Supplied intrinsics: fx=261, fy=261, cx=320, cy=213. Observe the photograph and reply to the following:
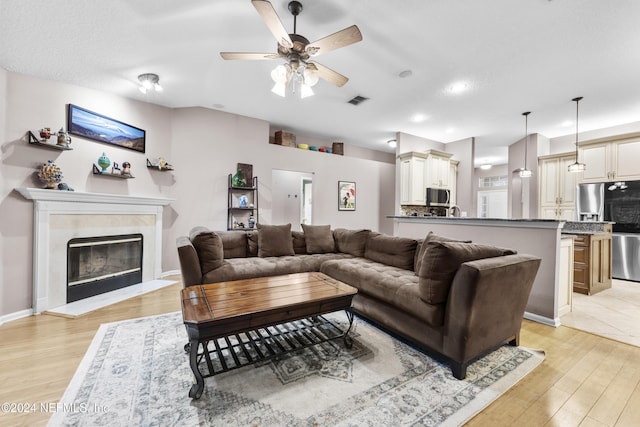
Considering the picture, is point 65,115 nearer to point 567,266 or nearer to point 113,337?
point 113,337

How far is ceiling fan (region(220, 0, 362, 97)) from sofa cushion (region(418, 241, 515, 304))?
65.8 inches

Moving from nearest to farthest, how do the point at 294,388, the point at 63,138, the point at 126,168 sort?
the point at 294,388, the point at 63,138, the point at 126,168

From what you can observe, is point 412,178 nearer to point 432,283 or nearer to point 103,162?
point 432,283

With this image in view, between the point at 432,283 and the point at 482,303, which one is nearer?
the point at 482,303

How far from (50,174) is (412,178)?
18.5 ft

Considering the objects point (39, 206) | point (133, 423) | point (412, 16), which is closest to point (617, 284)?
point (412, 16)

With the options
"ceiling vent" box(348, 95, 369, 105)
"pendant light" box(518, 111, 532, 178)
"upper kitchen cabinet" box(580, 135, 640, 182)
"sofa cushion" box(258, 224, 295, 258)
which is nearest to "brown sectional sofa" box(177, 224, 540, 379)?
"sofa cushion" box(258, 224, 295, 258)

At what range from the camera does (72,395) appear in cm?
155

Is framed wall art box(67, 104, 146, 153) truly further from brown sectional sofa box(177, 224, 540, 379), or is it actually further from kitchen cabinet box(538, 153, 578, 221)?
kitchen cabinet box(538, 153, 578, 221)

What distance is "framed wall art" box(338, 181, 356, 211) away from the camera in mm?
6004

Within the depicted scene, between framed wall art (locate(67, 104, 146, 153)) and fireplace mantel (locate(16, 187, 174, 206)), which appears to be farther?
framed wall art (locate(67, 104, 146, 153))

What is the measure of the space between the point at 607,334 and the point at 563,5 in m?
2.95

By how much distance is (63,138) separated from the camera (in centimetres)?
301

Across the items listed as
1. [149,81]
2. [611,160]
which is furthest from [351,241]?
[611,160]
